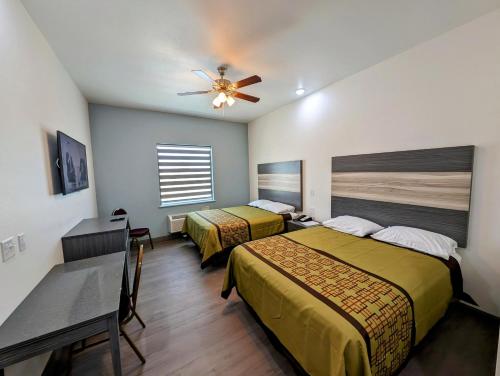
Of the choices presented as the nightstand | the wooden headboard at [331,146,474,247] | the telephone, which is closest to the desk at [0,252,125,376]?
the nightstand

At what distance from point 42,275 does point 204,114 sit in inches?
143

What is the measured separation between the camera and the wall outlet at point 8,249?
3.52 feet

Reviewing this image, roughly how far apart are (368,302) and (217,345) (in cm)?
127

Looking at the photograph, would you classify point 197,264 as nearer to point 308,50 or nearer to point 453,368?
point 453,368

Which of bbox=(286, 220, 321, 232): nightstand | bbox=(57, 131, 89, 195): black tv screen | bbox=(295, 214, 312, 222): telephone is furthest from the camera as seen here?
bbox=(295, 214, 312, 222): telephone

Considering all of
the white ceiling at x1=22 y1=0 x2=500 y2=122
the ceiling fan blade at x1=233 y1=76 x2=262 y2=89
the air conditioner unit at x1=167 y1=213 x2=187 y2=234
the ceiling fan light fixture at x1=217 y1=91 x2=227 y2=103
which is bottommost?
the air conditioner unit at x1=167 y1=213 x2=187 y2=234

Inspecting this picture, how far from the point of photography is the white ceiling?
1.57 m

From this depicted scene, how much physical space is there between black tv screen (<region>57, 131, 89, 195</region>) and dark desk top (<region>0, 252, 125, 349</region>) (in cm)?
80

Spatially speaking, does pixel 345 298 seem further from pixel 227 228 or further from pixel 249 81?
pixel 249 81

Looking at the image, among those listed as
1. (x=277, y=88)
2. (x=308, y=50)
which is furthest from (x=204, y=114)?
(x=308, y=50)

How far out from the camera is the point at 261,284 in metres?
1.68

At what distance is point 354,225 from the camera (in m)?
2.53

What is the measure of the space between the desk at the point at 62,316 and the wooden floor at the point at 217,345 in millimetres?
579

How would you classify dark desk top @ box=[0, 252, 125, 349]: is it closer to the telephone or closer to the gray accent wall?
the gray accent wall
